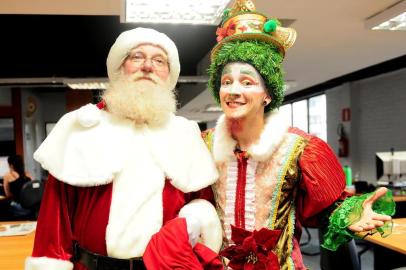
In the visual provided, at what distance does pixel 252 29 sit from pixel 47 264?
1.20 metres

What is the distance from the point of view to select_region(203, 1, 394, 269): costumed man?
156cm

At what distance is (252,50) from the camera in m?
1.61

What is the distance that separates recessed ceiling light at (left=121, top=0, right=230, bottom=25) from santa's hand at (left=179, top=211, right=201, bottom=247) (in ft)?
6.09

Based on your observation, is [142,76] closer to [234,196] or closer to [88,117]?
[88,117]

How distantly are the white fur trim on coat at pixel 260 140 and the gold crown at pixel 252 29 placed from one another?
0.97 feet

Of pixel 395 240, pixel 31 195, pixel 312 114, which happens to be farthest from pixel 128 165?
pixel 312 114

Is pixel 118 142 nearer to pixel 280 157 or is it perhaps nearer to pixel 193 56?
pixel 280 157

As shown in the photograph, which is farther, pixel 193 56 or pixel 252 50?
pixel 193 56

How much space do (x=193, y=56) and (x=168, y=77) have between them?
229 inches

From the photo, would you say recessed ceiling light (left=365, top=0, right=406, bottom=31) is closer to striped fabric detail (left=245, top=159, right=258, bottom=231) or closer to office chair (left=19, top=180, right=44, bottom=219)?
striped fabric detail (left=245, top=159, right=258, bottom=231)

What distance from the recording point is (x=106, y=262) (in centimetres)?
152

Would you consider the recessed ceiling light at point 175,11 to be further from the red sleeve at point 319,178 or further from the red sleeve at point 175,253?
the red sleeve at point 175,253

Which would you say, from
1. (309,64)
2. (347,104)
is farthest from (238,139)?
(347,104)

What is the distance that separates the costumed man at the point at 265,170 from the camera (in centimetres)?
156
